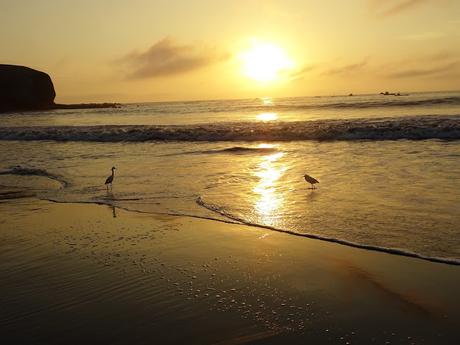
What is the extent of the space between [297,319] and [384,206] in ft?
15.6

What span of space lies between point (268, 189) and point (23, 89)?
98.9m

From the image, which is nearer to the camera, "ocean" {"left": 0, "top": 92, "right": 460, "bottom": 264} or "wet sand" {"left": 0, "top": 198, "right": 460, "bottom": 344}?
"wet sand" {"left": 0, "top": 198, "right": 460, "bottom": 344}

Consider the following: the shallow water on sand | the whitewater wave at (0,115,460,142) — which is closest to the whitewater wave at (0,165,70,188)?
the shallow water on sand

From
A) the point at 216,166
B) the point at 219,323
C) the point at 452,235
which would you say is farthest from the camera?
the point at 216,166

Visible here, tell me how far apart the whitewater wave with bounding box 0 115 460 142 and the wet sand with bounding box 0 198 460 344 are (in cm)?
1646

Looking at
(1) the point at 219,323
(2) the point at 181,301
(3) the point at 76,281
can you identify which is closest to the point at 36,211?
(3) the point at 76,281

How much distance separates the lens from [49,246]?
6574mm

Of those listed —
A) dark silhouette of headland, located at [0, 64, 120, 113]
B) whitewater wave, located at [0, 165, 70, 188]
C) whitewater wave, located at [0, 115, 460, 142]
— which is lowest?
whitewater wave, located at [0, 165, 70, 188]

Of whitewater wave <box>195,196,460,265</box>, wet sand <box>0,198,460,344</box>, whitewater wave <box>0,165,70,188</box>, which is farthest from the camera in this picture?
whitewater wave <box>0,165,70,188</box>

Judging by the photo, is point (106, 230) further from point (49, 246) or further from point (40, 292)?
point (40, 292)

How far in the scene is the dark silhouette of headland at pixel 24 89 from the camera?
9562 centimetres

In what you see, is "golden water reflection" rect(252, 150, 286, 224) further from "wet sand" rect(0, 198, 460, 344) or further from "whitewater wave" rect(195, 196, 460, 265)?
"wet sand" rect(0, 198, 460, 344)

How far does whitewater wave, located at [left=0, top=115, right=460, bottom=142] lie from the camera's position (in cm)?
2188

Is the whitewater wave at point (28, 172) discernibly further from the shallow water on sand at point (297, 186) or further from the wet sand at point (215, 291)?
the wet sand at point (215, 291)
